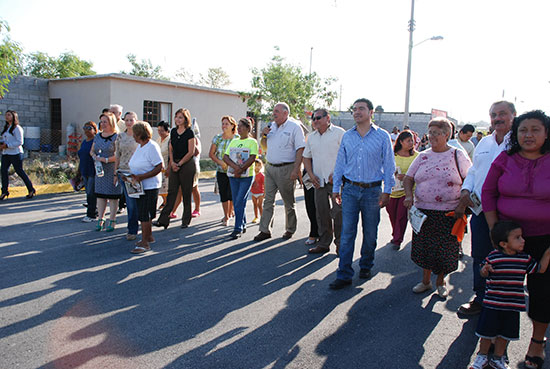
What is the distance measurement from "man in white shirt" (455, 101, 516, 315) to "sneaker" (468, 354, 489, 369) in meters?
1.06

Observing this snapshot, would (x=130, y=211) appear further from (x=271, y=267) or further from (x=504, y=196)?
(x=504, y=196)

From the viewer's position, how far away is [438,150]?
4.61 metres

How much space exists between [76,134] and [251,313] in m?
17.1

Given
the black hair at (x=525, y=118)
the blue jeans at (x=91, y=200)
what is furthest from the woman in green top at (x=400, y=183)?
the blue jeans at (x=91, y=200)

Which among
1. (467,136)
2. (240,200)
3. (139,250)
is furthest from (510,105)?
(139,250)

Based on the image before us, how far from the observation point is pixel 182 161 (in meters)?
7.49

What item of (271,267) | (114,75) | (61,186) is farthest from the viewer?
(114,75)

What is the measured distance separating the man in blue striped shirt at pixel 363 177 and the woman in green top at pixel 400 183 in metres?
1.81

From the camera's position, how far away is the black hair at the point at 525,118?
10.5 feet

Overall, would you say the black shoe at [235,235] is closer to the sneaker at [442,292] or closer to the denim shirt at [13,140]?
the sneaker at [442,292]

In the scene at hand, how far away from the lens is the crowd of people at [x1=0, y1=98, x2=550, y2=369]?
3188 mm

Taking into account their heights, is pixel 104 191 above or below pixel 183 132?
below

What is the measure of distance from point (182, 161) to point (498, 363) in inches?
222

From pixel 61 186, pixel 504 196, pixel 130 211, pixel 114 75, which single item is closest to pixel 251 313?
pixel 504 196
